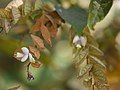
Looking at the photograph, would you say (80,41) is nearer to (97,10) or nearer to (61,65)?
(97,10)

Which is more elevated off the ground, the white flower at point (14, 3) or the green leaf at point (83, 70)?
the white flower at point (14, 3)

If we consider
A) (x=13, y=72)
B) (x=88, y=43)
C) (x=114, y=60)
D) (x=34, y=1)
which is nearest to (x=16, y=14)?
(x=34, y=1)

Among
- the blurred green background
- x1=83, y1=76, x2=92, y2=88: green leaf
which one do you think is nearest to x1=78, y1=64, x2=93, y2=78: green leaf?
x1=83, y1=76, x2=92, y2=88: green leaf

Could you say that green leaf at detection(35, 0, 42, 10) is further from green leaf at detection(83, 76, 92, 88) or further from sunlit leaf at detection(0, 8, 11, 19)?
green leaf at detection(83, 76, 92, 88)

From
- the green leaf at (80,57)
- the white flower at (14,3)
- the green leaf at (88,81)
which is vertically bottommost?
the green leaf at (88,81)

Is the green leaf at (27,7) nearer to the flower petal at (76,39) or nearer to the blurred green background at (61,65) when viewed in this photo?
the flower petal at (76,39)

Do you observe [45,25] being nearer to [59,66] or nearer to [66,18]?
[66,18]

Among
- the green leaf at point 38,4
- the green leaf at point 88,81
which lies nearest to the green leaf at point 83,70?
the green leaf at point 88,81
